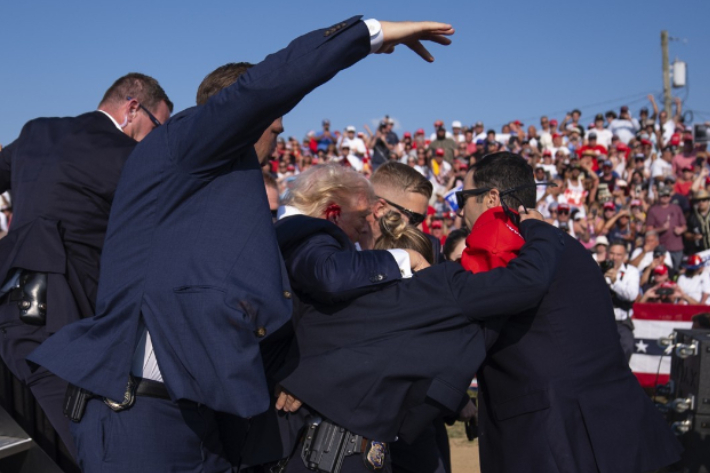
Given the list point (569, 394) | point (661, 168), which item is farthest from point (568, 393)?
point (661, 168)

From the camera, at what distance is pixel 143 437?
218cm

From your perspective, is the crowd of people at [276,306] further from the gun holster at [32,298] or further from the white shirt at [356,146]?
the white shirt at [356,146]

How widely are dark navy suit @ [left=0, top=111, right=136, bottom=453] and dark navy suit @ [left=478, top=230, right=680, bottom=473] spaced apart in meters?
1.63

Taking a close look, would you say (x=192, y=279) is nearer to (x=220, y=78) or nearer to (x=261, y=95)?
(x=261, y=95)

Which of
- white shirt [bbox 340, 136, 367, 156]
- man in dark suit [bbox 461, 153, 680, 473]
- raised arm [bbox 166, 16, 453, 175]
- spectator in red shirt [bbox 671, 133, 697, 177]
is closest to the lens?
raised arm [bbox 166, 16, 453, 175]

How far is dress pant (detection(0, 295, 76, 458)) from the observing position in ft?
9.80

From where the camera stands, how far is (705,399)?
516cm

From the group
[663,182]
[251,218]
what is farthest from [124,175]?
[663,182]

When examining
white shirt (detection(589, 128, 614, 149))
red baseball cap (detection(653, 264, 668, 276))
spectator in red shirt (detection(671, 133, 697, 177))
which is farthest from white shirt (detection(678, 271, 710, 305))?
white shirt (detection(589, 128, 614, 149))

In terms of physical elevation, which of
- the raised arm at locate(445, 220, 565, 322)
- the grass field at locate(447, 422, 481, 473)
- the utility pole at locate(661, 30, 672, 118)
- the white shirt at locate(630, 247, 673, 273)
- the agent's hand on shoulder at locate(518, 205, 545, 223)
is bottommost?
the grass field at locate(447, 422, 481, 473)

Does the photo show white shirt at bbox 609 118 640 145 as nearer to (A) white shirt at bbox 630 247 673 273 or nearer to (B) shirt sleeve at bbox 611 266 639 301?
(A) white shirt at bbox 630 247 673 273

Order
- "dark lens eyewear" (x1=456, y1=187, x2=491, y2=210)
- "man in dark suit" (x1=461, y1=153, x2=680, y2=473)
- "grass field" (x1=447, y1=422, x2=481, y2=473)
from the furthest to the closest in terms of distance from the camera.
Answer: "grass field" (x1=447, y1=422, x2=481, y2=473)
"dark lens eyewear" (x1=456, y1=187, x2=491, y2=210)
"man in dark suit" (x1=461, y1=153, x2=680, y2=473)

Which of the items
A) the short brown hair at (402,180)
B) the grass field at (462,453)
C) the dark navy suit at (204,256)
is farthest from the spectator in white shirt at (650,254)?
the dark navy suit at (204,256)

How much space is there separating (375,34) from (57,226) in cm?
165
